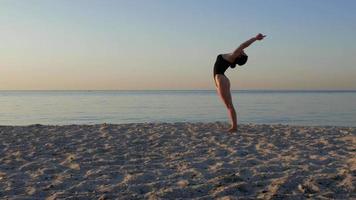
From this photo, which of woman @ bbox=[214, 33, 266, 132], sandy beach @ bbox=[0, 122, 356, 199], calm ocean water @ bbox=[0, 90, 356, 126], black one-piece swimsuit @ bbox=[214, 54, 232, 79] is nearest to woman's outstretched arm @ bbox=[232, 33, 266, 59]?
woman @ bbox=[214, 33, 266, 132]

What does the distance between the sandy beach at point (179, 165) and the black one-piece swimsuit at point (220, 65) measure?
1.28 meters

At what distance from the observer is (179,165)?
597cm

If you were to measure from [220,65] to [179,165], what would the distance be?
12.2 feet

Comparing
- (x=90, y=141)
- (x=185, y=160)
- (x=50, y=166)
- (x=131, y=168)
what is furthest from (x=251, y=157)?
(x=90, y=141)

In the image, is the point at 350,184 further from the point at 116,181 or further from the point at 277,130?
the point at 277,130

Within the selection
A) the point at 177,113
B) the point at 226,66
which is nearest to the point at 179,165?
the point at 226,66

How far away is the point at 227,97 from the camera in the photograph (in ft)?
30.8

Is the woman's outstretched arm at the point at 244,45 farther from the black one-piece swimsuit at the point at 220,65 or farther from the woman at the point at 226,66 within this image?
the black one-piece swimsuit at the point at 220,65

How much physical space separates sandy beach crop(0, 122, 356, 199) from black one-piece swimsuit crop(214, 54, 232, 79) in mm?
1280

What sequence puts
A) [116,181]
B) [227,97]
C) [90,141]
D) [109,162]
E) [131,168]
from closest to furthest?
[116,181] < [131,168] < [109,162] < [90,141] < [227,97]

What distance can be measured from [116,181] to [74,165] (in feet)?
3.94

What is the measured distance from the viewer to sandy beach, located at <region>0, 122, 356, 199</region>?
15.3 feet

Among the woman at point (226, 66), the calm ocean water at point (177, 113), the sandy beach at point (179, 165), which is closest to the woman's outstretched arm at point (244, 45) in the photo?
the woman at point (226, 66)

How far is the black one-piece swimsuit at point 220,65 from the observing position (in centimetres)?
915
